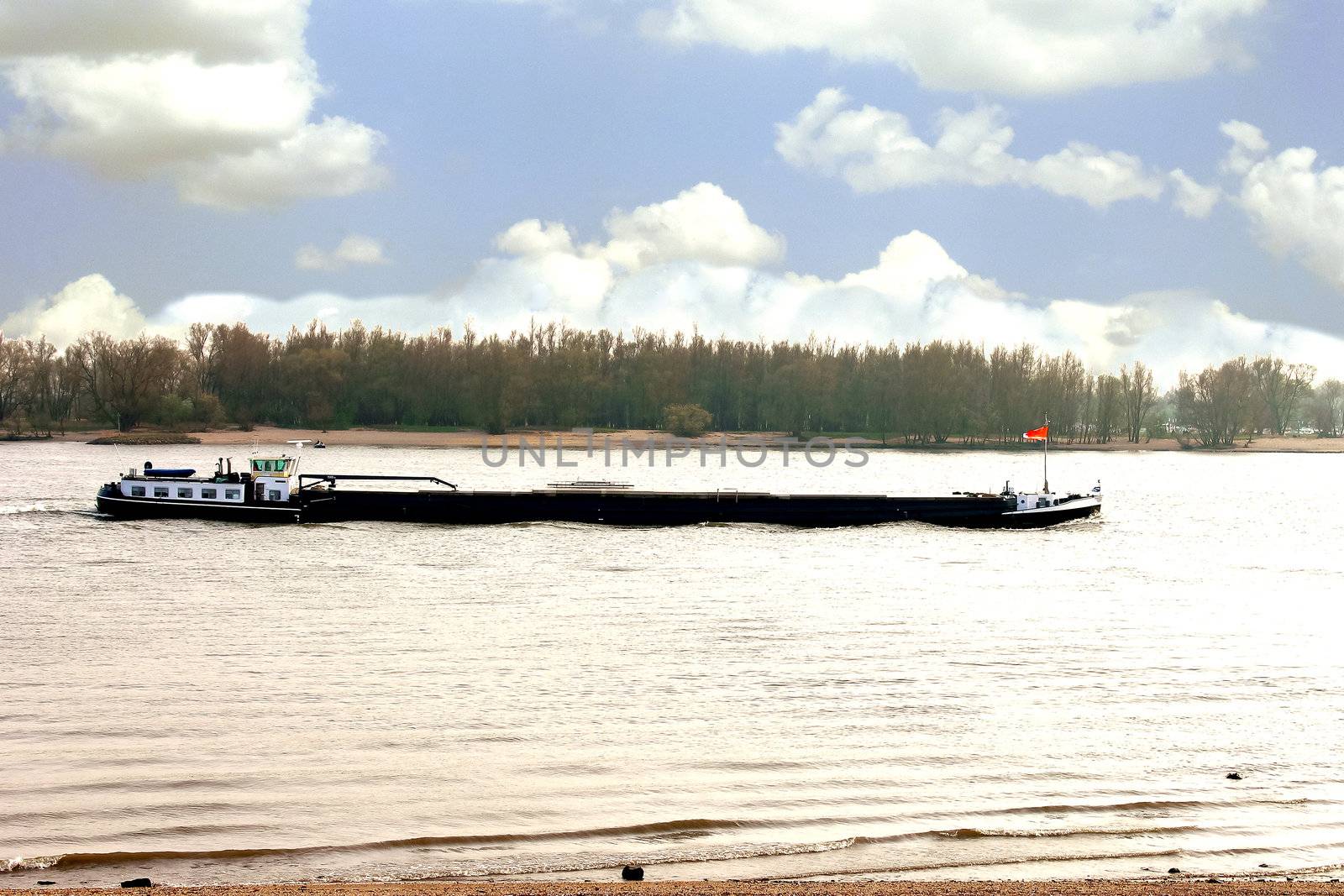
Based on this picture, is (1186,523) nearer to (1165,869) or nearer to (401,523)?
(401,523)

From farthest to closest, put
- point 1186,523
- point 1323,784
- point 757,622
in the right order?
point 1186,523
point 757,622
point 1323,784

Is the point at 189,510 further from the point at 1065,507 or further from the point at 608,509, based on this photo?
the point at 1065,507

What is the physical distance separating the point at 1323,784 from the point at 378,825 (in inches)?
547

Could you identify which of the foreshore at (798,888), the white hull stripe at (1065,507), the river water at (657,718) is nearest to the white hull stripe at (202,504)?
the river water at (657,718)

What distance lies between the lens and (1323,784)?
17.3 m

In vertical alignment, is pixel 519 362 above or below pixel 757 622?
above

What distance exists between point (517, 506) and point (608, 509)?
5.35m

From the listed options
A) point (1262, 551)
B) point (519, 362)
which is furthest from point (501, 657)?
point (519, 362)

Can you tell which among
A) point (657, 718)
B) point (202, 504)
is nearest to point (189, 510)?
point (202, 504)

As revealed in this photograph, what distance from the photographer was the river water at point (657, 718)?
14.3 metres

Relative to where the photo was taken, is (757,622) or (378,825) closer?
(378,825)

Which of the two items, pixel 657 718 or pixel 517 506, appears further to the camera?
pixel 517 506

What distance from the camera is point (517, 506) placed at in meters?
66.7

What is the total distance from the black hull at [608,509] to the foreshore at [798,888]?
176 feet
